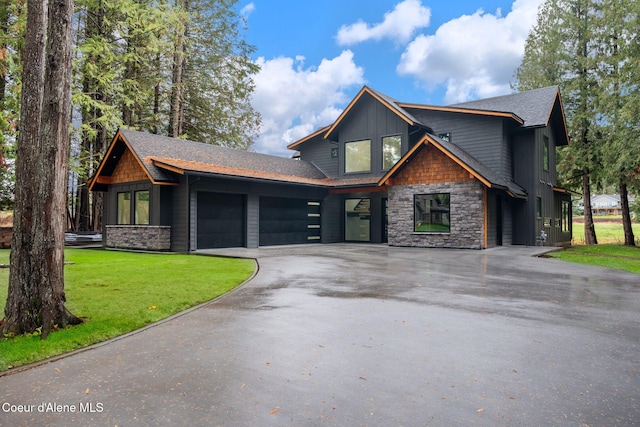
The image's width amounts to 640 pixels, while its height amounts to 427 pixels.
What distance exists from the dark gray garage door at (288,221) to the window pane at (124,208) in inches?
211

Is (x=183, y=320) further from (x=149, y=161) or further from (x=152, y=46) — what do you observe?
(x=152, y=46)

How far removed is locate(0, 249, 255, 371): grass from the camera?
4281 mm

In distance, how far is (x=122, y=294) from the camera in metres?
6.85

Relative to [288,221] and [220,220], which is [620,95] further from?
Result: [220,220]

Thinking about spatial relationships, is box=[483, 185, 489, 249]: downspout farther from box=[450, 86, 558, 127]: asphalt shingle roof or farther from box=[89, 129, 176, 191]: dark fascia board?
box=[89, 129, 176, 191]: dark fascia board

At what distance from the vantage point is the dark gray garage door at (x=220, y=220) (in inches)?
611

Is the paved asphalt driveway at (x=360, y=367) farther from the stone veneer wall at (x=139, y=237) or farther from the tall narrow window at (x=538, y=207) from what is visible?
the tall narrow window at (x=538, y=207)

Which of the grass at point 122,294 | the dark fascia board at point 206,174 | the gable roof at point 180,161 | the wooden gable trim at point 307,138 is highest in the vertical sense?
the wooden gable trim at point 307,138

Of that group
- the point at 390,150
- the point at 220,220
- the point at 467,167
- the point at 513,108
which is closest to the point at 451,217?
the point at 467,167

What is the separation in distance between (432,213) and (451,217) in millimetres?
821

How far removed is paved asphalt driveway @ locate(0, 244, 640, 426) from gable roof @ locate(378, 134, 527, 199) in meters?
8.68

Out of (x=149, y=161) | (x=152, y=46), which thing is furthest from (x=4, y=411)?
(x=152, y=46)

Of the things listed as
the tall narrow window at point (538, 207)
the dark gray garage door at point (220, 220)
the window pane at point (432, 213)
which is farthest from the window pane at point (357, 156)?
the tall narrow window at point (538, 207)

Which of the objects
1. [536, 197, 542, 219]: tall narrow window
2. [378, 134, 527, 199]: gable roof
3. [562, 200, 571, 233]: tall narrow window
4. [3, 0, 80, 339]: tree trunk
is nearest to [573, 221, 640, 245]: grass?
[562, 200, 571, 233]: tall narrow window
